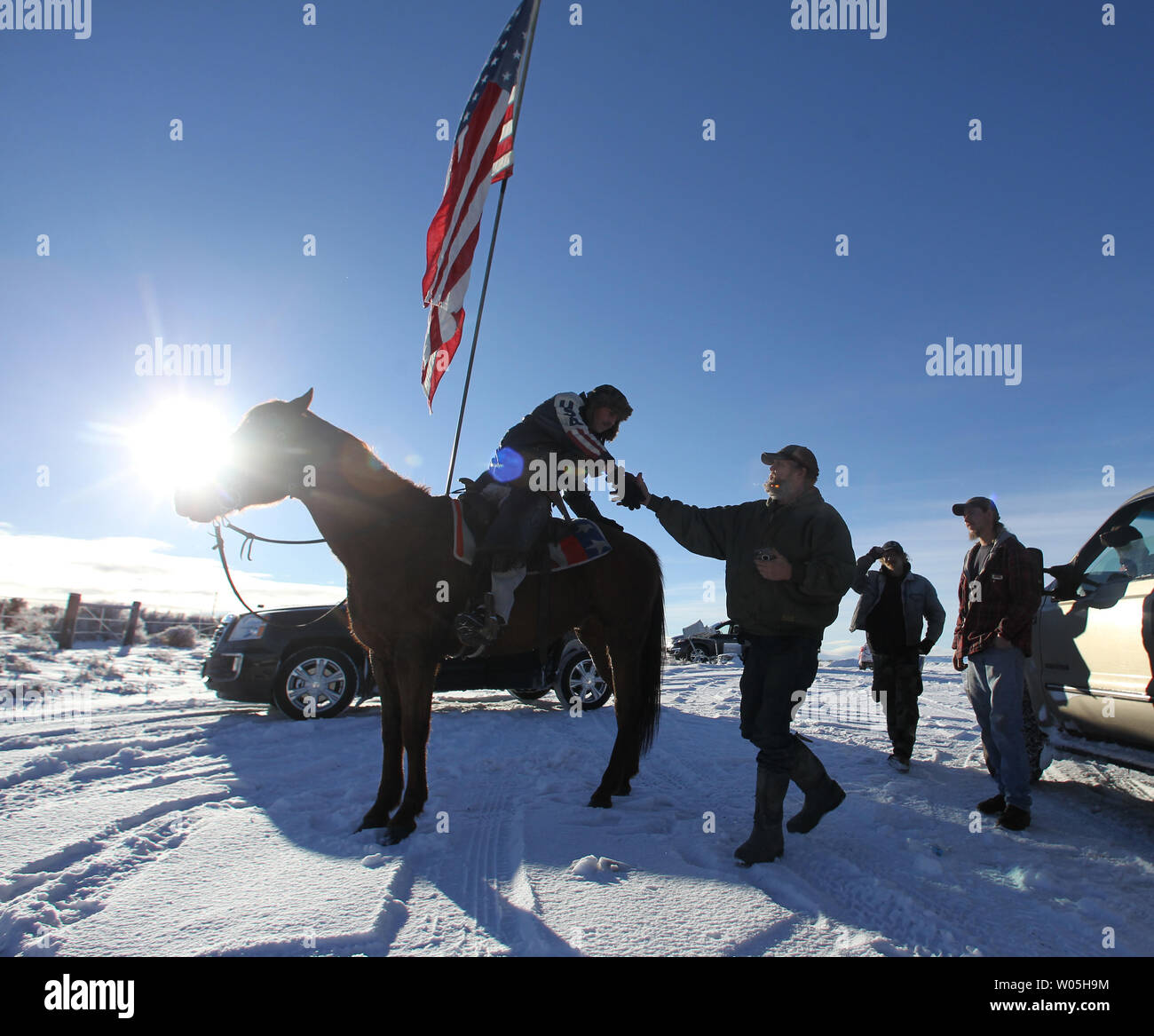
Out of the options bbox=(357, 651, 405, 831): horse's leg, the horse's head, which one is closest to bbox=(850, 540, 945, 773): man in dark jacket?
bbox=(357, 651, 405, 831): horse's leg

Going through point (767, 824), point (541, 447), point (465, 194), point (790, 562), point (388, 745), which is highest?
point (465, 194)

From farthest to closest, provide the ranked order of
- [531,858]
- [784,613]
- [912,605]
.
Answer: [912,605]
[784,613]
[531,858]

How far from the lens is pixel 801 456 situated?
350 centimetres

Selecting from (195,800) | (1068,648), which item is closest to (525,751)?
(195,800)

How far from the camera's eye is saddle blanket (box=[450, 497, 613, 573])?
13.8ft

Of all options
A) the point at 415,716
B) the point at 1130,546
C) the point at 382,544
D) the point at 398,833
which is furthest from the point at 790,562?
the point at 1130,546

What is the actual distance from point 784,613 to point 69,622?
66.2 ft

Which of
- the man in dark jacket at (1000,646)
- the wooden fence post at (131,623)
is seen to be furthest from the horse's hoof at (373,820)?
the wooden fence post at (131,623)

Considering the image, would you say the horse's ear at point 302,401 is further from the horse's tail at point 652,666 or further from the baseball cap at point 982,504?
the baseball cap at point 982,504

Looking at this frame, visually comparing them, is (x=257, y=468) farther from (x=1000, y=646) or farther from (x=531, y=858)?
(x=1000, y=646)

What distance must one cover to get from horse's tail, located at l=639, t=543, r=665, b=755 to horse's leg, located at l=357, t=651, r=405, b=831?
1.95 metres

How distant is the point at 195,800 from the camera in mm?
4070

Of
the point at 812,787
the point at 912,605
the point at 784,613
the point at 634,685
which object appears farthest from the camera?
the point at 912,605
